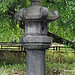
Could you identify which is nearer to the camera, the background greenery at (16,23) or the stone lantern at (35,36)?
the stone lantern at (35,36)

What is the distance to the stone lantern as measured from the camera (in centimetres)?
365

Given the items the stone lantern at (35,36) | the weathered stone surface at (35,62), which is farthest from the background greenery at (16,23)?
the weathered stone surface at (35,62)

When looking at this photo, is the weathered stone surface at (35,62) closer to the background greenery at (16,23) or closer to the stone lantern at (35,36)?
the stone lantern at (35,36)

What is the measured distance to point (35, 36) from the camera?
145 inches

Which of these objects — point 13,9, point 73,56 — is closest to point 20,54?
point 73,56

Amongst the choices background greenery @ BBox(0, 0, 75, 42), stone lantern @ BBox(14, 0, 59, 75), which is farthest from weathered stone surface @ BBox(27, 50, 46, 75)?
background greenery @ BBox(0, 0, 75, 42)

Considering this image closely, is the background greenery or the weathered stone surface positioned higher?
the background greenery

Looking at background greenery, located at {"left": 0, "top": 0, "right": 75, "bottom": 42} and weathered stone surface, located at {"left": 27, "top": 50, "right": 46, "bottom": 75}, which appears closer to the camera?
weathered stone surface, located at {"left": 27, "top": 50, "right": 46, "bottom": 75}

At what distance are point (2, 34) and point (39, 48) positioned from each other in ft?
4.08

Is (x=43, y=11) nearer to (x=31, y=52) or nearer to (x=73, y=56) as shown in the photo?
(x=31, y=52)

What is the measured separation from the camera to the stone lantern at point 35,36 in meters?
3.65

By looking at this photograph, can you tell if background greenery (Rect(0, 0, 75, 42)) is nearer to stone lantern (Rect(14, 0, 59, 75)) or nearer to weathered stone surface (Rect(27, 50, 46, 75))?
stone lantern (Rect(14, 0, 59, 75))

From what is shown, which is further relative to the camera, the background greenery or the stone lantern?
the background greenery

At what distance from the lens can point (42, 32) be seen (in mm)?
3789
